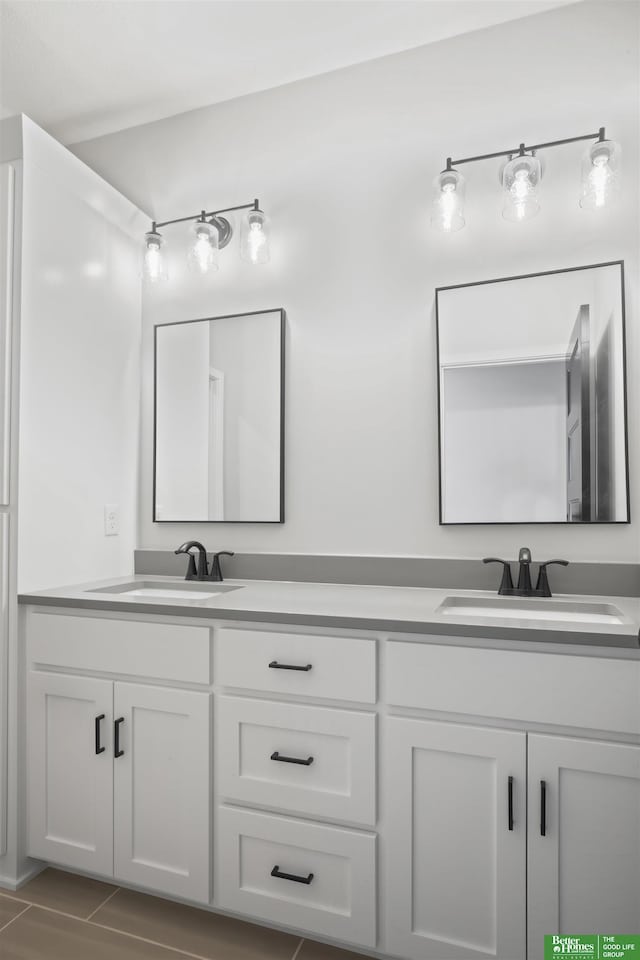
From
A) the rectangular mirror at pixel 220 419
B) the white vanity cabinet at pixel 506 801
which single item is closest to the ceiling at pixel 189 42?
the rectangular mirror at pixel 220 419

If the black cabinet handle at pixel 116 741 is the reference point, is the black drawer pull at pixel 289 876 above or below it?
below

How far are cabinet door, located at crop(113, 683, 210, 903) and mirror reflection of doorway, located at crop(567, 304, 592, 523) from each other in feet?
4.10

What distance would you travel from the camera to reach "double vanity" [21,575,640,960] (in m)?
1.24

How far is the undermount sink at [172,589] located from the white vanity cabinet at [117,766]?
280mm

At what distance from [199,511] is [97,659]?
0.70m

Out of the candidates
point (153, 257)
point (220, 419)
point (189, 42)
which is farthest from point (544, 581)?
point (189, 42)

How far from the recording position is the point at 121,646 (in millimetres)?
1647

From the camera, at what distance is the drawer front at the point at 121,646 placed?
156cm

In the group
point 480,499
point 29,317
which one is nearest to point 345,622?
point 480,499

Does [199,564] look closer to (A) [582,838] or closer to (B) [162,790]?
(B) [162,790]

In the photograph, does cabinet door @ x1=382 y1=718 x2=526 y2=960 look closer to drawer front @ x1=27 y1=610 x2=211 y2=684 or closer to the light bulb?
drawer front @ x1=27 y1=610 x2=211 y2=684

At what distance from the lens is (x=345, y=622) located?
140 centimetres

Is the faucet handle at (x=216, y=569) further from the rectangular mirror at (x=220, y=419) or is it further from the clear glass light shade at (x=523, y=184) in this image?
the clear glass light shade at (x=523, y=184)

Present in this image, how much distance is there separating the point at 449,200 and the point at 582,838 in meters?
1.77
